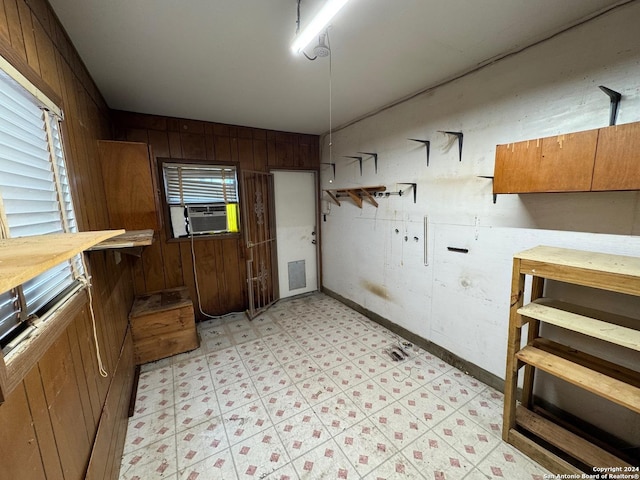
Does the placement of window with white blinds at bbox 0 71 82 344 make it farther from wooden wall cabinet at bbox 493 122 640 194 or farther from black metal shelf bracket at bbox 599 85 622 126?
black metal shelf bracket at bbox 599 85 622 126

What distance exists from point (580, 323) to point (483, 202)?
3.36 ft

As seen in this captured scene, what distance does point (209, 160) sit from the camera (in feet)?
10.7

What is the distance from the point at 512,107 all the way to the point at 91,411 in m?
3.13

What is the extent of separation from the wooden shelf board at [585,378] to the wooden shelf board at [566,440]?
43 cm

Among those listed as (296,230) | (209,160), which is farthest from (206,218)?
(296,230)

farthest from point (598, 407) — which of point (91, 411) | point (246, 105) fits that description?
point (246, 105)

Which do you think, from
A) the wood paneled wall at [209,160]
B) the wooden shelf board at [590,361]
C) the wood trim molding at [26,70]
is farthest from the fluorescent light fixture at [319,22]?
the wood paneled wall at [209,160]

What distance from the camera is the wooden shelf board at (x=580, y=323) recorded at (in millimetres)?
1177

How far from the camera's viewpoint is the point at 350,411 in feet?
6.31

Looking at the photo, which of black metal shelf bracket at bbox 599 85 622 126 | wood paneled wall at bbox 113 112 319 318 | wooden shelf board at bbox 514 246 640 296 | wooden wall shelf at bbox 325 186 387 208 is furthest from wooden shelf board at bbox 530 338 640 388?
wood paneled wall at bbox 113 112 319 318

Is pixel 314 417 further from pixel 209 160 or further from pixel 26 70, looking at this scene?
pixel 209 160

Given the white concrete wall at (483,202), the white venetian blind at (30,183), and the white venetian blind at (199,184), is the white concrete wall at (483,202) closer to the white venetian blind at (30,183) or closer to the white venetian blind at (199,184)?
the white venetian blind at (199,184)

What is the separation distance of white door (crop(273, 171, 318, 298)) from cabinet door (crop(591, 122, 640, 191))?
3.26m

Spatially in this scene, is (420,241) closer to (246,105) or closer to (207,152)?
(246,105)
